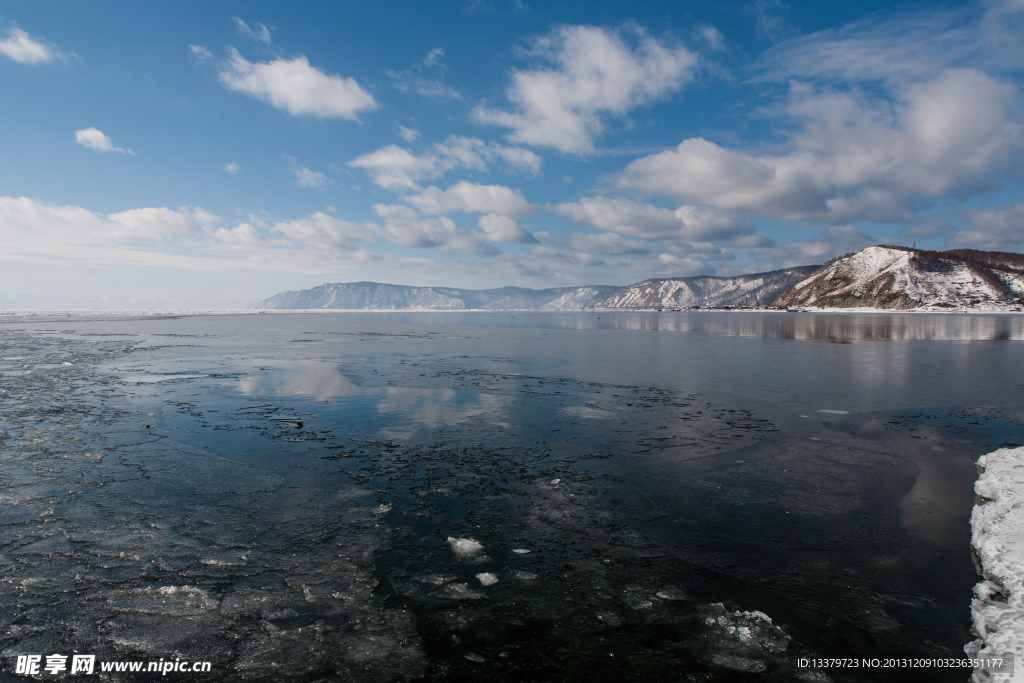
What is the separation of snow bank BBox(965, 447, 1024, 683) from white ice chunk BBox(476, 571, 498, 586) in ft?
14.6

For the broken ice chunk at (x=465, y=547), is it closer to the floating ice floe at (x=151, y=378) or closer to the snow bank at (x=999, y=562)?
the snow bank at (x=999, y=562)

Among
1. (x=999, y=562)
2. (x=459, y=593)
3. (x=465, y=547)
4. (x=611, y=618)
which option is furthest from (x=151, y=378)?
(x=999, y=562)

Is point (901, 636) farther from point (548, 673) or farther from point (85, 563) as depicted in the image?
point (85, 563)

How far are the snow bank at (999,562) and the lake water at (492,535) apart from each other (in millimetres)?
177

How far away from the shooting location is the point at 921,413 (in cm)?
1366

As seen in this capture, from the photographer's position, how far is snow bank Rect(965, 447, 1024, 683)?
455 centimetres

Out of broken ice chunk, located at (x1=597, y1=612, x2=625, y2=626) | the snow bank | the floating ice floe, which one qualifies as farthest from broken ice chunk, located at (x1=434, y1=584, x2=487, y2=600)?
the floating ice floe

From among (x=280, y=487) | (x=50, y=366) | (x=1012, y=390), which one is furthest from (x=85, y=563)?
(x=1012, y=390)

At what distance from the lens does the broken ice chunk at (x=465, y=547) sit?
6113 mm

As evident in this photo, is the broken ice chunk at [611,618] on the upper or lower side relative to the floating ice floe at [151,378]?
lower

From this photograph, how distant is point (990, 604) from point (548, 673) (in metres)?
4.90

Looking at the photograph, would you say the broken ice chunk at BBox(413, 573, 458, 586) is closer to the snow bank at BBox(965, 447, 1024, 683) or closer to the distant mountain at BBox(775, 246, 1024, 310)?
the snow bank at BBox(965, 447, 1024, 683)

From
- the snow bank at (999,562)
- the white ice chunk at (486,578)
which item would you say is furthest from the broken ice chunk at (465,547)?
the snow bank at (999,562)

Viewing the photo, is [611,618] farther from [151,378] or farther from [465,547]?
[151,378]
